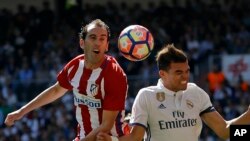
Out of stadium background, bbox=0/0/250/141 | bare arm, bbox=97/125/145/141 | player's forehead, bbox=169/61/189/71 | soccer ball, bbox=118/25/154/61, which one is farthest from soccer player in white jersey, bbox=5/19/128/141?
stadium background, bbox=0/0/250/141

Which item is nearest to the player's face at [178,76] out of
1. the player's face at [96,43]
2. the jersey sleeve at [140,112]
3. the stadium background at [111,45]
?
the jersey sleeve at [140,112]

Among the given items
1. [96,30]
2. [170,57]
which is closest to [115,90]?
[96,30]

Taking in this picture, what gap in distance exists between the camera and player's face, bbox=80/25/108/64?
24.2ft

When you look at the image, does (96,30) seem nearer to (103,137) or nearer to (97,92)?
(97,92)

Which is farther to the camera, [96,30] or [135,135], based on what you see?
[96,30]

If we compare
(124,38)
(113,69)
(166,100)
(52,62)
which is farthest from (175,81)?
(52,62)

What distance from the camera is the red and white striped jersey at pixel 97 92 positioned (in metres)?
7.27

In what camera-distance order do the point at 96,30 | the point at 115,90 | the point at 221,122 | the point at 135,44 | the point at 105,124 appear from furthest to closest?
the point at 135,44 < the point at 96,30 < the point at 115,90 < the point at 105,124 < the point at 221,122

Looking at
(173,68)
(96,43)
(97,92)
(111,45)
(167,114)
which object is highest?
(96,43)

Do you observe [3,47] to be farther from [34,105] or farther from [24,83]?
[34,105]

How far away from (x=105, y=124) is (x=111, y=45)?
1367 cm

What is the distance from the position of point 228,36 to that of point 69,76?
13744mm

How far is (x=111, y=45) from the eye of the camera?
2077cm

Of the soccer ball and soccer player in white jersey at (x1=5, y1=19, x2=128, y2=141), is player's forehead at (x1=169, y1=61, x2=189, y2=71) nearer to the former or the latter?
soccer player in white jersey at (x1=5, y1=19, x2=128, y2=141)
